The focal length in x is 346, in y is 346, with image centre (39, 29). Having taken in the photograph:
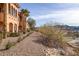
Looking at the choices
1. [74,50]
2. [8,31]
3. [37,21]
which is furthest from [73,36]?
[8,31]

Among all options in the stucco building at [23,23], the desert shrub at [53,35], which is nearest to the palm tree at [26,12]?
the stucco building at [23,23]

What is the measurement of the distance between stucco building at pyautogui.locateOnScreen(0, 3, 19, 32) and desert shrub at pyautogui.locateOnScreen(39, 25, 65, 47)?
0.38 metres

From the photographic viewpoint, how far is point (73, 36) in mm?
4941

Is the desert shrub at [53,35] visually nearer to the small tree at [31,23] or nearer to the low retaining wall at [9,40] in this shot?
the small tree at [31,23]

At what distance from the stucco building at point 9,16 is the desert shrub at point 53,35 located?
0.38m

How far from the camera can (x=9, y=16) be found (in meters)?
4.91

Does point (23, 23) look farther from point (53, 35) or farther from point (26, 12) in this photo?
point (53, 35)

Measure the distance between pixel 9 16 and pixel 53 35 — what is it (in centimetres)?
69

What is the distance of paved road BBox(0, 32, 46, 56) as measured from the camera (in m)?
4.91

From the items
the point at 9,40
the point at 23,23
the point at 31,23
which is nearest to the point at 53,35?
the point at 31,23

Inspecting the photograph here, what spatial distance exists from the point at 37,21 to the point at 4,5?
A: 522 millimetres

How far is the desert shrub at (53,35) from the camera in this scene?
4969 millimetres

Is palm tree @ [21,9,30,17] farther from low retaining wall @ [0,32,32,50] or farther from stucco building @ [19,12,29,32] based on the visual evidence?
low retaining wall @ [0,32,32,50]

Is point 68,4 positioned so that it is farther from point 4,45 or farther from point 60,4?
point 4,45
